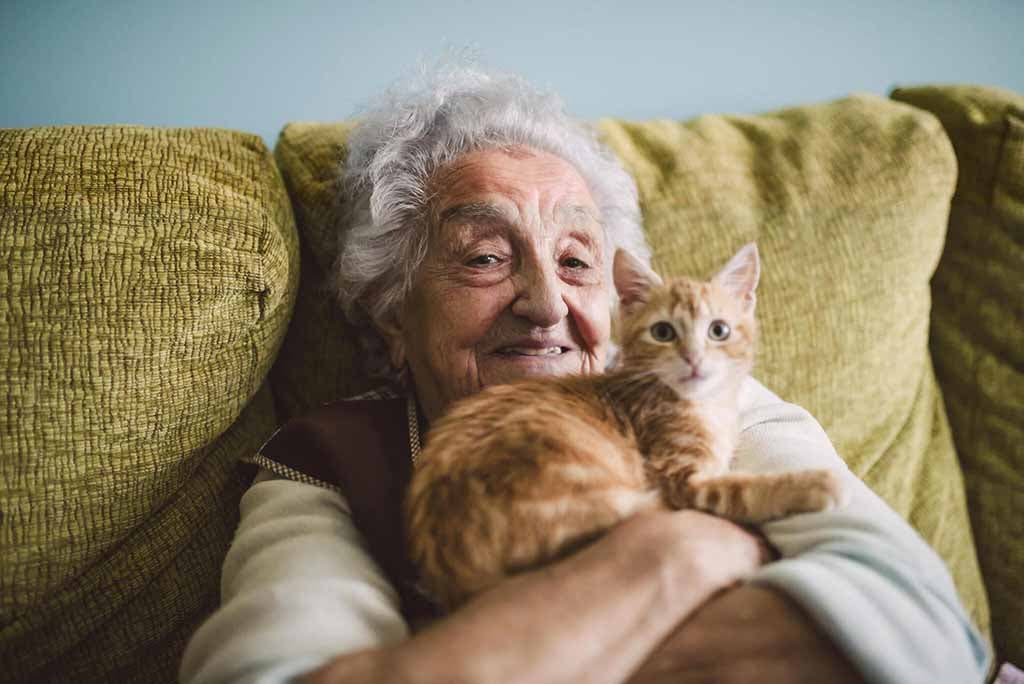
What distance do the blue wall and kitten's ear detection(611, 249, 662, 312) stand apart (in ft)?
2.60

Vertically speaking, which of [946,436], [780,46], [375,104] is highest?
[780,46]

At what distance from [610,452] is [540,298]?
1.06 feet

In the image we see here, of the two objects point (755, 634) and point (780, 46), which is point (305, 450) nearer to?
point (755, 634)

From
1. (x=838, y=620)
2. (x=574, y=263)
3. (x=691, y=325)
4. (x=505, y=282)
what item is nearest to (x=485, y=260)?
(x=505, y=282)

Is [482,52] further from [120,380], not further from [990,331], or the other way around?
[990,331]

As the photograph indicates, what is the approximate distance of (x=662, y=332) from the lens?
92 centimetres

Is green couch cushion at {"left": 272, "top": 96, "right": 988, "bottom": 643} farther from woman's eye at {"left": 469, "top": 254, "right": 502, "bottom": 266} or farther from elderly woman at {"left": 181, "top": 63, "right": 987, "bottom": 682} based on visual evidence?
woman's eye at {"left": 469, "top": 254, "right": 502, "bottom": 266}

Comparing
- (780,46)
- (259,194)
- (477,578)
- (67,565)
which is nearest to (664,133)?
(780,46)

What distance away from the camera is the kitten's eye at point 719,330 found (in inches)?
35.5

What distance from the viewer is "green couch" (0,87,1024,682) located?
0.93 meters

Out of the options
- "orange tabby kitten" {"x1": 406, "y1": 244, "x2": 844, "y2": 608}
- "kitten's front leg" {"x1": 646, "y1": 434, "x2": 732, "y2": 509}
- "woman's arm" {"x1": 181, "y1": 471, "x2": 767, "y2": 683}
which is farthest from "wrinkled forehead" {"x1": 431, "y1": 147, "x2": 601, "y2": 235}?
"woman's arm" {"x1": 181, "y1": 471, "x2": 767, "y2": 683}

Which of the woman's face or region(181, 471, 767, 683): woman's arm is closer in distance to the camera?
region(181, 471, 767, 683): woman's arm

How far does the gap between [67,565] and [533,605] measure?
0.77m

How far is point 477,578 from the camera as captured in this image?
662 millimetres
